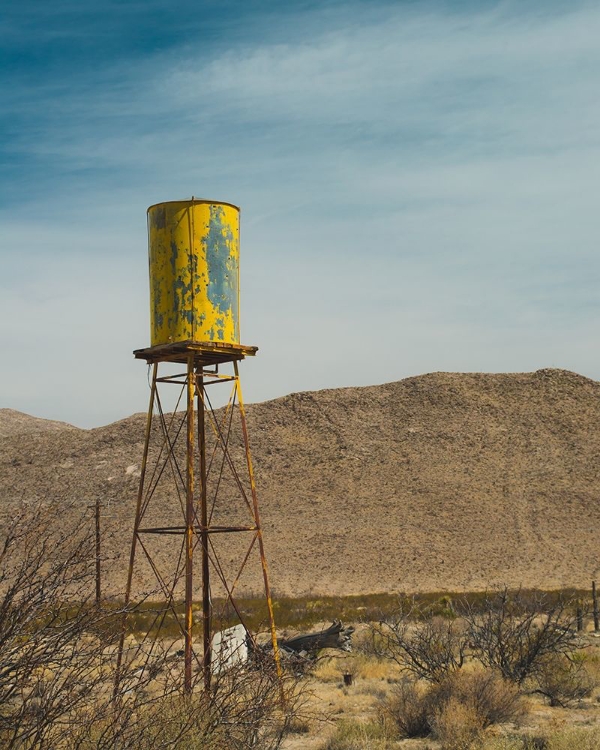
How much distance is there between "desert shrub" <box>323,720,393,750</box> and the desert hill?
27457mm

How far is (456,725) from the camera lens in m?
13.8

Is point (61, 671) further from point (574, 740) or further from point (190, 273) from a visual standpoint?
point (190, 273)

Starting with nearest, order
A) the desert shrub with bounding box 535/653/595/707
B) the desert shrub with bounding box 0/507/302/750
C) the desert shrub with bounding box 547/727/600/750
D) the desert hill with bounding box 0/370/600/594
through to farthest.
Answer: the desert shrub with bounding box 0/507/302/750 → the desert shrub with bounding box 547/727/600/750 → the desert shrub with bounding box 535/653/595/707 → the desert hill with bounding box 0/370/600/594

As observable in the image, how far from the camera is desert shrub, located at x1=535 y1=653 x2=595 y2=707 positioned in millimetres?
16750

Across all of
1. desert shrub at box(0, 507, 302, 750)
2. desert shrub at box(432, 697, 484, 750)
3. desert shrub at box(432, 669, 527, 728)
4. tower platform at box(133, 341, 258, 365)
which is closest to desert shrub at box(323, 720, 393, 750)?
desert shrub at box(432, 697, 484, 750)

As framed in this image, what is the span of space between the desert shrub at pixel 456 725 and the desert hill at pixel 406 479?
89.8ft

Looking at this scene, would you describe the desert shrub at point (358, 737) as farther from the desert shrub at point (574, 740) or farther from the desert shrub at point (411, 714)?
the desert shrub at point (574, 740)

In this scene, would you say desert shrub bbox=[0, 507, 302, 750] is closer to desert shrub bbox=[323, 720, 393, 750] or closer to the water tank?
desert shrub bbox=[323, 720, 393, 750]

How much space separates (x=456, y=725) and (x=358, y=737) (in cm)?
148

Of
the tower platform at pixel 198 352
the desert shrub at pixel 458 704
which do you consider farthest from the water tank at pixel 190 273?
the desert shrub at pixel 458 704

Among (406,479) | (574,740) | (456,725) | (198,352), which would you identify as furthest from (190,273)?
(406,479)

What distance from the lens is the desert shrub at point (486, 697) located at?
14609 mm

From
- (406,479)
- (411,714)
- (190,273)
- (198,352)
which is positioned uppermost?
(190,273)

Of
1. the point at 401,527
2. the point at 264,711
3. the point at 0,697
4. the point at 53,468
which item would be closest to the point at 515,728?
the point at 264,711
